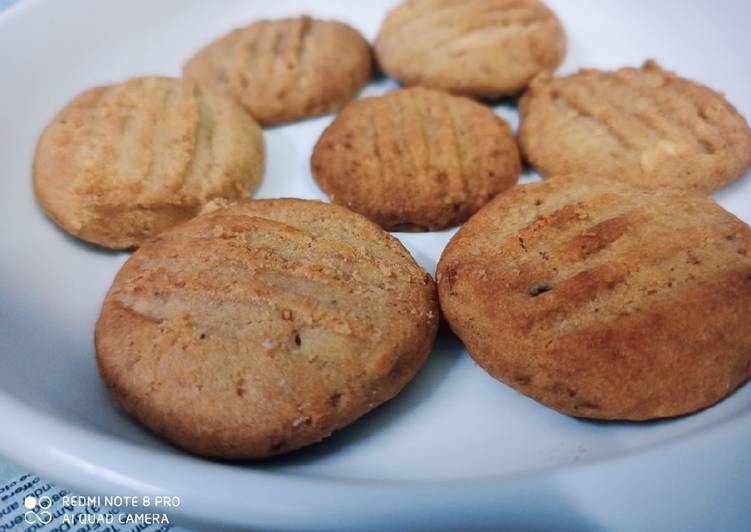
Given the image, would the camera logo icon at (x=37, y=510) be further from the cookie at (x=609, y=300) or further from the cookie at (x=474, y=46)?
the cookie at (x=474, y=46)

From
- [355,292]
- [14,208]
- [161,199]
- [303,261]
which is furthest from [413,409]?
[14,208]

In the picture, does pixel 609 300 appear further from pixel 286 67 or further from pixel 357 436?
pixel 286 67

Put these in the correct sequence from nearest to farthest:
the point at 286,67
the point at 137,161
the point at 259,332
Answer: the point at 259,332 → the point at 137,161 → the point at 286,67

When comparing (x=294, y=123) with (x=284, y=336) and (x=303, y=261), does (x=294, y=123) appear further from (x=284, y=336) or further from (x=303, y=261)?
(x=284, y=336)

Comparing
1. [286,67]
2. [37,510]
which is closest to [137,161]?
[286,67]

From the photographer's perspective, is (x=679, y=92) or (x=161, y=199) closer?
(x=161, y=199)

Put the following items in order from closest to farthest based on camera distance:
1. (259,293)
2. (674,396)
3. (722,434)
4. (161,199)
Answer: (722,434), (674,396), (259,293), (161,199)
